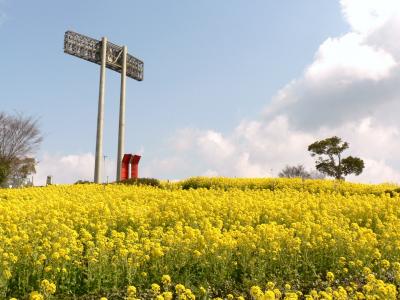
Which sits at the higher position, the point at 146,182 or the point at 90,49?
the point at 90,49

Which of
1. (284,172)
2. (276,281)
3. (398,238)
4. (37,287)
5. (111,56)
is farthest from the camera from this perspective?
(284,172)

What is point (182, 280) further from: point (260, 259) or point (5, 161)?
point (5, 161)

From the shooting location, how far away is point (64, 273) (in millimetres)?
6320

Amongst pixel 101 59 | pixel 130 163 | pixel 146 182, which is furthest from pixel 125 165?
pixel 146 182

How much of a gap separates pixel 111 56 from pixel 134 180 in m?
13.9

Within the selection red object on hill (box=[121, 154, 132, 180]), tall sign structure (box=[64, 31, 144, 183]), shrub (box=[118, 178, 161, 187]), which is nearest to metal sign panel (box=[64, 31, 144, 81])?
tall sign structure (box=[64, 31, 144, 183])

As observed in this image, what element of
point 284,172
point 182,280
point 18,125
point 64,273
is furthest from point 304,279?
point 284,172

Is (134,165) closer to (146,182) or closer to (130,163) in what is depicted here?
(130,163)

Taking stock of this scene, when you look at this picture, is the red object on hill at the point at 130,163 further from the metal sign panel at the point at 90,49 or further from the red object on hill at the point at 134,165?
the metal sign panel at the point at 90,49

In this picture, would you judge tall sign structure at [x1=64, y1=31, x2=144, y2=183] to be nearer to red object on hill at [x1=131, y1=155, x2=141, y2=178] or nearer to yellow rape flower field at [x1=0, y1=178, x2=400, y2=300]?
red object on hill at [x1=131, y1=155, x2=141, y2=178]

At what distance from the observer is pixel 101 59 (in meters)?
33.5

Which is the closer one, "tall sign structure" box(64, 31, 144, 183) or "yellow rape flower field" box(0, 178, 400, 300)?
"yellow rape flower field" box(0, 178, 400, 300)

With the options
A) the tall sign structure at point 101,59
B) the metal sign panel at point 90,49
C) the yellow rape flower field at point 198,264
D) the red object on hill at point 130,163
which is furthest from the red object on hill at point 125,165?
the yellow rape flower field at point 198,264

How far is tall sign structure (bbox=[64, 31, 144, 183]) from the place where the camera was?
3105cm
